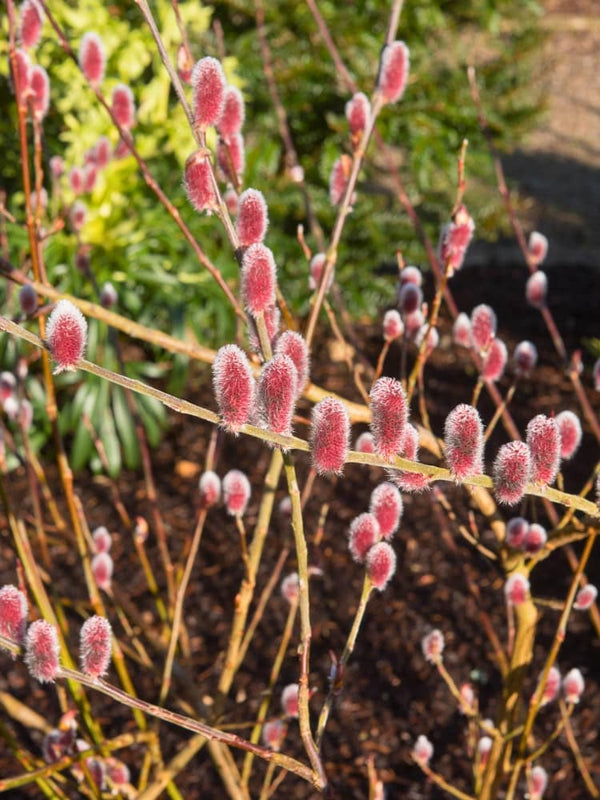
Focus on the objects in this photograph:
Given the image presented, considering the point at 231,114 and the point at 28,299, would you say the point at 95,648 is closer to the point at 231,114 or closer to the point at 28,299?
the point at 28,299

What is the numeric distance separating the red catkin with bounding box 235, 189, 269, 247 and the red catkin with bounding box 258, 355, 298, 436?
232mm

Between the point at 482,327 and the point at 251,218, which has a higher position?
the point at 251,218

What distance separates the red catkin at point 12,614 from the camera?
1.06 meters

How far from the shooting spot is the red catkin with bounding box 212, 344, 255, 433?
0.93m

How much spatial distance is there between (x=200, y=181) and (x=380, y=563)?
50 cm

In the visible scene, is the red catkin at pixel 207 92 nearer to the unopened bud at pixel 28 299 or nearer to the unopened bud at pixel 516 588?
the unopened bud at pixel 28 299

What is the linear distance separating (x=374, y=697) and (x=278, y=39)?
3473 millimetres

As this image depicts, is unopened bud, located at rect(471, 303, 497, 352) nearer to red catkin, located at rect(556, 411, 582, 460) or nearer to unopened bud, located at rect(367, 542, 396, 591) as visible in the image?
red catkin, located at rect(556, 411, 582, 460)

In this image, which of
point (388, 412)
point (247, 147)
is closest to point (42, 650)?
point (388, 412)

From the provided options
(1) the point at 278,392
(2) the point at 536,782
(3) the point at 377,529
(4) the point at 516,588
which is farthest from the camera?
(2) the point at 536,782

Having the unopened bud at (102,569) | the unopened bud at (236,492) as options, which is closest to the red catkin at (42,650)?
the unopened bud at (236,492)

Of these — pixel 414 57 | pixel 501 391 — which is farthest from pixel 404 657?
pixel 414 57

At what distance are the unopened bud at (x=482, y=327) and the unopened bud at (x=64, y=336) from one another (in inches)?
30.2

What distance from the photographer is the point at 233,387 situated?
3.05 feet
